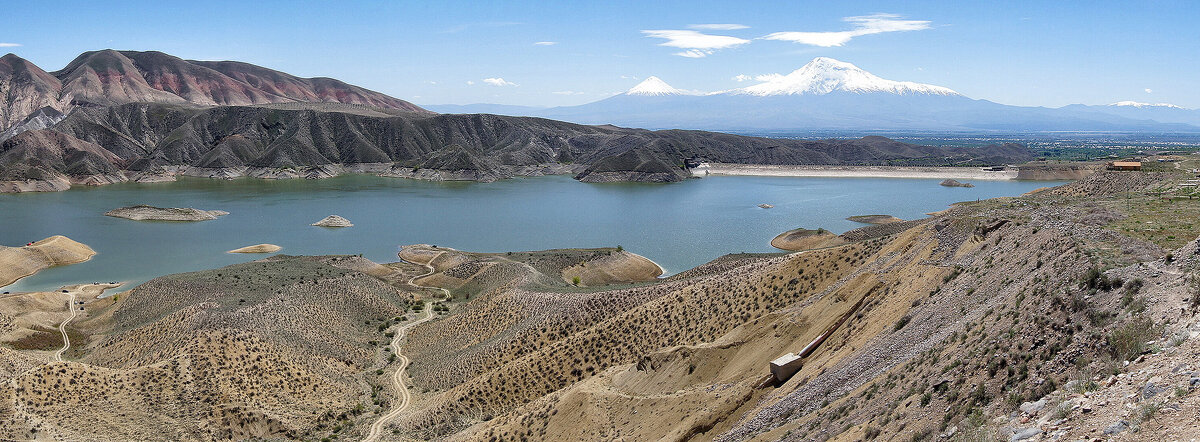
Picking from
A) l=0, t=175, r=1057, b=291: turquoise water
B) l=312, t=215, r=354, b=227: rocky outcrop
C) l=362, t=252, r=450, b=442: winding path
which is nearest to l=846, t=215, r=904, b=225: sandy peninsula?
l=0, t=175, r=1057, b=291: turquoise water

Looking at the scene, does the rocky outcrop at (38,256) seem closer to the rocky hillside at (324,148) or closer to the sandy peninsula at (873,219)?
the rocky hillside at (324,148)

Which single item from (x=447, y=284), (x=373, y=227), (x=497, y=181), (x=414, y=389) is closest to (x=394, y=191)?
(x=497, y=181)

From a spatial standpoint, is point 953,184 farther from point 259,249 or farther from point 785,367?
point 785,367

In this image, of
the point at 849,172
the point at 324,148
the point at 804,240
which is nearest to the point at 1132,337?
the point at 804,240

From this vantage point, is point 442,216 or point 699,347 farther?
point 442,216

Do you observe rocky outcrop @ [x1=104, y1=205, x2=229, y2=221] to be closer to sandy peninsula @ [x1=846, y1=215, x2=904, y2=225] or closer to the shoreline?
sandy peninsula @ [x1=846, y1=215, x2=904, y2=225]

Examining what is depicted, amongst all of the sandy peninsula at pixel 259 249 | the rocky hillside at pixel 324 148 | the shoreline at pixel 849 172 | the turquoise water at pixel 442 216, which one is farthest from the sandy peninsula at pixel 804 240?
the shoreline at pixel 849 172
